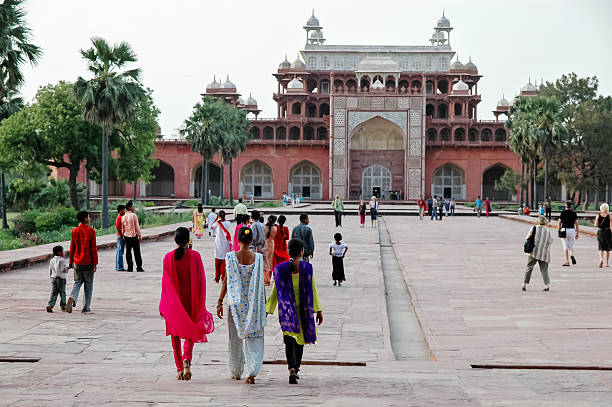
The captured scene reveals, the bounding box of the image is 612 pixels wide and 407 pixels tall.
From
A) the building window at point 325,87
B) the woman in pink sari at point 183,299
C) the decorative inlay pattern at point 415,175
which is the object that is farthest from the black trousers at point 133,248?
the building window at point 325,87

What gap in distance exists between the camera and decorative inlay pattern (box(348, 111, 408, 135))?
53.6m

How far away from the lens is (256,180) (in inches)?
2264

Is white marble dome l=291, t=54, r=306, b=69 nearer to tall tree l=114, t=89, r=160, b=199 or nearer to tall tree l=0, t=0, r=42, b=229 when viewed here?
tall tree l=114, t=89, r=160, b=199

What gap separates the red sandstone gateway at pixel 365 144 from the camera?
5384 cm

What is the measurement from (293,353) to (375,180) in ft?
167

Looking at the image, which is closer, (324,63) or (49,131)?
(49,131)

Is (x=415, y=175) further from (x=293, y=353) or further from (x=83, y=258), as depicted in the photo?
(x=293, y=353)

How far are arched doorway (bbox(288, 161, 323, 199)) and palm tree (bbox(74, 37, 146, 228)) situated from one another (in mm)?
31705

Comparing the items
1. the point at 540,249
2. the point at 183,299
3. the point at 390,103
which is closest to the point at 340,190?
the point at 390,103

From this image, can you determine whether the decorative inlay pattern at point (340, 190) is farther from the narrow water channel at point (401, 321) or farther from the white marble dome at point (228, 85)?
the narrow water channel at point (401, 321)

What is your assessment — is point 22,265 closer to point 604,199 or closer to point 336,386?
point 336,386

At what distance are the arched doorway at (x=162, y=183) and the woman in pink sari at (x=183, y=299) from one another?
5412cm

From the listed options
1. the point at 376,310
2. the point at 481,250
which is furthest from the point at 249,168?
the point at 376,310

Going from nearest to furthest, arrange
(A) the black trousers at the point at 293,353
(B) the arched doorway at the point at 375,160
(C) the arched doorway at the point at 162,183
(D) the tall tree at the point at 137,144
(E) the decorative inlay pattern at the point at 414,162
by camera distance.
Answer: (A) the black trousers at the point at 293,353
(D) the tall tree at the point at 137,144
(E) the decorative inlay pattern at the point at 414,162
(B) the arched doorway at the point at 375,160
(C) the arched doorway at the point at 162,183
